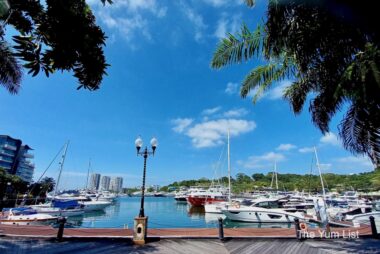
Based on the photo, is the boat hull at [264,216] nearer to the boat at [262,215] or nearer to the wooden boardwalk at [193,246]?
the boat at [262,215]

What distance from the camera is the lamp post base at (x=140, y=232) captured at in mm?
9469

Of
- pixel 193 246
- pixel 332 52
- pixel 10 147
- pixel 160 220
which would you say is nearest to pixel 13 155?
pixel 10 147

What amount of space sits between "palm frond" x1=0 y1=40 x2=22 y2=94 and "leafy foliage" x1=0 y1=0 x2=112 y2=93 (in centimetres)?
574

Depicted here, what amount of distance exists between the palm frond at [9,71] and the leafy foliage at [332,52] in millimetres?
8555

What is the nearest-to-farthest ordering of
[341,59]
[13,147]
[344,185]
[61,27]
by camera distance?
[61,27] → [341,59] → [13,147] → [344,185]

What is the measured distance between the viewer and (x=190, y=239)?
399 inches

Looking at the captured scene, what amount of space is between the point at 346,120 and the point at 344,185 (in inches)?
4187

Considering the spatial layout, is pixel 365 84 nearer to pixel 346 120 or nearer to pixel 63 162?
pixel 346 120

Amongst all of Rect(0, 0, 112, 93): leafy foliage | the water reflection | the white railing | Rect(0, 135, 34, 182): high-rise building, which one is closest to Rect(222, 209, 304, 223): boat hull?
the water reflection

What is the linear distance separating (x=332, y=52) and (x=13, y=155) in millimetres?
99185

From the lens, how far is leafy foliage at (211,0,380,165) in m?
4.56

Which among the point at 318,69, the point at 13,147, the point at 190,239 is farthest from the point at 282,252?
the point at 13,147

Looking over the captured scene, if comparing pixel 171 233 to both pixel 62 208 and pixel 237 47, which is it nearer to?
pixel 237 47

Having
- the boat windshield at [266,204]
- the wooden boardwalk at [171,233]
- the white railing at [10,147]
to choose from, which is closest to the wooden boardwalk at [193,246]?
the wooden boardwalk at [171,233]
